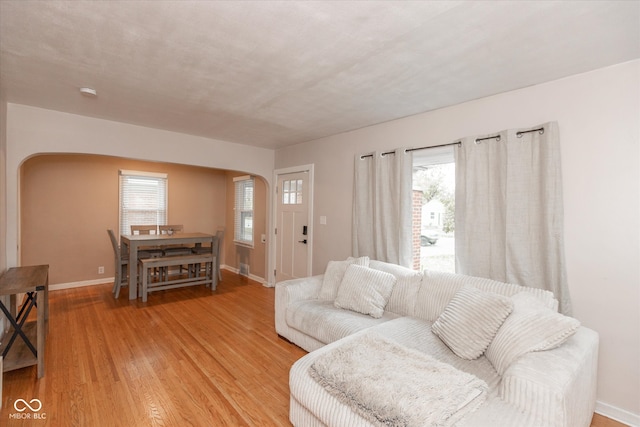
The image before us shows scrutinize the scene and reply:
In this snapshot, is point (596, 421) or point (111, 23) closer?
point (111, 23)

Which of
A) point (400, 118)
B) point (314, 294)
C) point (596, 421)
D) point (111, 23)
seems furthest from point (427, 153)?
point (111, 23)

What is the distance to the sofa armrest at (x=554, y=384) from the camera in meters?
1.35

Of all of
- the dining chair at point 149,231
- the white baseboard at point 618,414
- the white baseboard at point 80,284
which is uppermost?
the dining chair at point 149,231

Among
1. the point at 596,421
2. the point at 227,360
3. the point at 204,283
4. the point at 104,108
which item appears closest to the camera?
the point at 596,421

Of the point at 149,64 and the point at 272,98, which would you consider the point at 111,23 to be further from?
the point at 272,98

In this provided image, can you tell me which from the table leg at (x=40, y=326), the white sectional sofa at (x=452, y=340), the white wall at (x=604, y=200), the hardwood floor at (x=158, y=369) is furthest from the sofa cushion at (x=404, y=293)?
the table leg at (x=40, y=326)

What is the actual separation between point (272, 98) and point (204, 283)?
139 inches

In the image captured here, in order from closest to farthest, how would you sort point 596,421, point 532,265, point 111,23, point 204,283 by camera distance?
point 111,23, point 596,421, point 532,265, point 204,283

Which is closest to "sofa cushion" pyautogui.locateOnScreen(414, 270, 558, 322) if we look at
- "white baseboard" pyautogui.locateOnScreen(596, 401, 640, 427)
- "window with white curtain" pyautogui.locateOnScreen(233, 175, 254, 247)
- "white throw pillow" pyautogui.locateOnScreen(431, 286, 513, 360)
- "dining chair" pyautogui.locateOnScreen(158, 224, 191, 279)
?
"white throw pillow" pyautogui.locateOnScreen(431, 286, 513, 360)

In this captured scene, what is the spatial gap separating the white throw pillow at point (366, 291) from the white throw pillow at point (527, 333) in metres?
0.97

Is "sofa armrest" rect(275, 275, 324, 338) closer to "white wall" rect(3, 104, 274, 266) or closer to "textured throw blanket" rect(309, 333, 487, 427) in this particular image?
"textured throw blanket" rect(309, 333, 487, 427)

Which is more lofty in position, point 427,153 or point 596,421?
point 427,153

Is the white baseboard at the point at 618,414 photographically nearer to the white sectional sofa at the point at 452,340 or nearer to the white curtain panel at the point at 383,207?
the white sectional sofa at the point at 452,340

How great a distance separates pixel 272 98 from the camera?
2.80 meters
